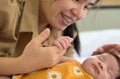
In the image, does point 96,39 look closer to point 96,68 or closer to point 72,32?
point 72,32

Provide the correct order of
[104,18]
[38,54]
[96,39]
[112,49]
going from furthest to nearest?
[104,18], [96,39], [112,49], [38,54]

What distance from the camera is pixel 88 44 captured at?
7.01 ft

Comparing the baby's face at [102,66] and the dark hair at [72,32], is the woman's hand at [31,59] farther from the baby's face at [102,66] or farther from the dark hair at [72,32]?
the dark hair at [72,32]

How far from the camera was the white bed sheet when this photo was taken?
2119 mm

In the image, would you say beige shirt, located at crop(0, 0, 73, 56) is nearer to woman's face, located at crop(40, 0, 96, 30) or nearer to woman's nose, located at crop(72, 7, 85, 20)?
woman's face, located at crop(40, 0, 96, 30)

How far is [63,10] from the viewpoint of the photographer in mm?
1097

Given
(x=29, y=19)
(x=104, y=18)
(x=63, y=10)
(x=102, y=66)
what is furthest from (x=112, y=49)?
(x=104, y=18)

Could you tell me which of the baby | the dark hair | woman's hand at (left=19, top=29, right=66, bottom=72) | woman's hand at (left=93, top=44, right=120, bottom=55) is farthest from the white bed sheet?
woman's hand at (left=19, top=29, right=66, bottom=72)

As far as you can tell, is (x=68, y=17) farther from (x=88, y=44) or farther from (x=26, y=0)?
(x=88, y=44)

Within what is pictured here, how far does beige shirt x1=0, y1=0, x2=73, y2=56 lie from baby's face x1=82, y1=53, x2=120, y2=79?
0.86ft

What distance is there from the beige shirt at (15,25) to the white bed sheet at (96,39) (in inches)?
40.3

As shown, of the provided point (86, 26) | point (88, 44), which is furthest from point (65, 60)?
point (86, 26)

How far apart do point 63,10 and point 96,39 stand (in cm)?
112

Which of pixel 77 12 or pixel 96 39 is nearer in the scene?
pixel 77 12
